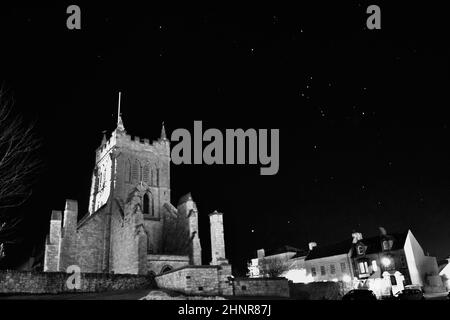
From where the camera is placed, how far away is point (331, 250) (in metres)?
56.8

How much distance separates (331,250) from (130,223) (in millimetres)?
35419

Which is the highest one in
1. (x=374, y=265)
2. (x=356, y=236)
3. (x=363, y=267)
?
(x=356, y=236)

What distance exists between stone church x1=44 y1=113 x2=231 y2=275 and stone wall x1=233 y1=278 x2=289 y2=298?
7.92 metres

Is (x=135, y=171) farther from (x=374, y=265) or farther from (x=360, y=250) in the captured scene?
(x=360, y=250)

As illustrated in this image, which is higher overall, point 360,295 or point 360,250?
point 360,250

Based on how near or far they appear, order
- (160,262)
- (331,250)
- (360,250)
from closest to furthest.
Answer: (160,262) → (360,250) → (331,250)

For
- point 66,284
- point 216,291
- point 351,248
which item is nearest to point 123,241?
point 66,284

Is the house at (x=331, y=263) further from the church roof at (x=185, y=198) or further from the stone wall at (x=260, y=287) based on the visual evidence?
the stone wall at (x=260, y=287)

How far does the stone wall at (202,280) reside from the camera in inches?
870

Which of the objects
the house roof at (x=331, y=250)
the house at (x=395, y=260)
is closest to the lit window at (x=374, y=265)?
the house at (x=395, y=260)

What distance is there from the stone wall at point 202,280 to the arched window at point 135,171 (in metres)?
21.0

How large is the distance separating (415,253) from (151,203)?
114 ft

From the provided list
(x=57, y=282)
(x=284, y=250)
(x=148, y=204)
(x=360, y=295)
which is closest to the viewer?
(x=360, y=295)

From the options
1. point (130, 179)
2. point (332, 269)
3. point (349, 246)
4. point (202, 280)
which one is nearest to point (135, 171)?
point (130, 179)
